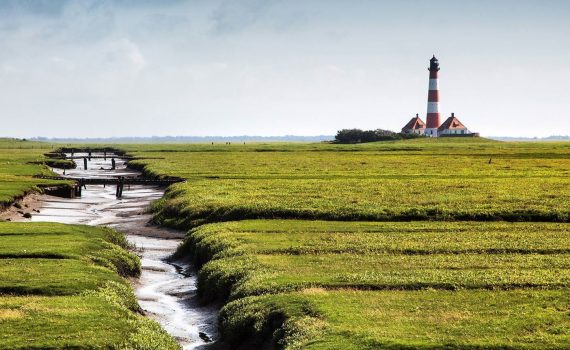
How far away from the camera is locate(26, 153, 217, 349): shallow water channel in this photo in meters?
30.6

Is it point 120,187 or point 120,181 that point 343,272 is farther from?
point 120,187

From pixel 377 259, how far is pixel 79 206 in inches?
1673

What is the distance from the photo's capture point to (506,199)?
5856 cm

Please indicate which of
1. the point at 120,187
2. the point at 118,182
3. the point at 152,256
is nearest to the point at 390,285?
the point at 152,256

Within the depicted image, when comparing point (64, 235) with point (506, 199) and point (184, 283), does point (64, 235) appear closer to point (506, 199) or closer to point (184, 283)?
point (184, 283)

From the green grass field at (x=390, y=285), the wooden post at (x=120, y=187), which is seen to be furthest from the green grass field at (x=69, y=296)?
the wooden post at (x=120, y=187)

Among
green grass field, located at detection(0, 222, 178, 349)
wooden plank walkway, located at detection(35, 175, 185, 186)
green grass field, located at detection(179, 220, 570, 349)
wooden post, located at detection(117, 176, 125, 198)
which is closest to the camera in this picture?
green grass field, located at detection(179, 220, 570, 349)

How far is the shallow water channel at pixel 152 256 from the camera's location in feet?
100

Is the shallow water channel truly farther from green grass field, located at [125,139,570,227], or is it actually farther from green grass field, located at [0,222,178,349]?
green grass field, located at [125,139,570,227]

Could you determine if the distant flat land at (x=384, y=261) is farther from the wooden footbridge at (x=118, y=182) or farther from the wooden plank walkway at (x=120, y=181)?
the wooden plank walkway at (x=120, y=181)

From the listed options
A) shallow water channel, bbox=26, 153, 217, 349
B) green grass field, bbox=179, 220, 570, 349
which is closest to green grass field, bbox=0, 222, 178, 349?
shallow water channel, bbox=26, 153, 217, 349

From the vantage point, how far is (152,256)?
149 ft

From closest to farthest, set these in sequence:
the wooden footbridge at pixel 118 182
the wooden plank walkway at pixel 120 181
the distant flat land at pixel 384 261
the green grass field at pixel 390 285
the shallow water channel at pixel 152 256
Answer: the green grass field at pixel 390 285
the distant flat land at pixel 384 261
the shallow water channel at pixel 152 256
the wooden footbridge at pixel 118 182
the wooden plank walkway at pixel 120 181

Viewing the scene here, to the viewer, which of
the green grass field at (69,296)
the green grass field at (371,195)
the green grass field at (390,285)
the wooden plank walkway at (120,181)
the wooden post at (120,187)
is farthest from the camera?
the wooden plank walkway at (120,181)
